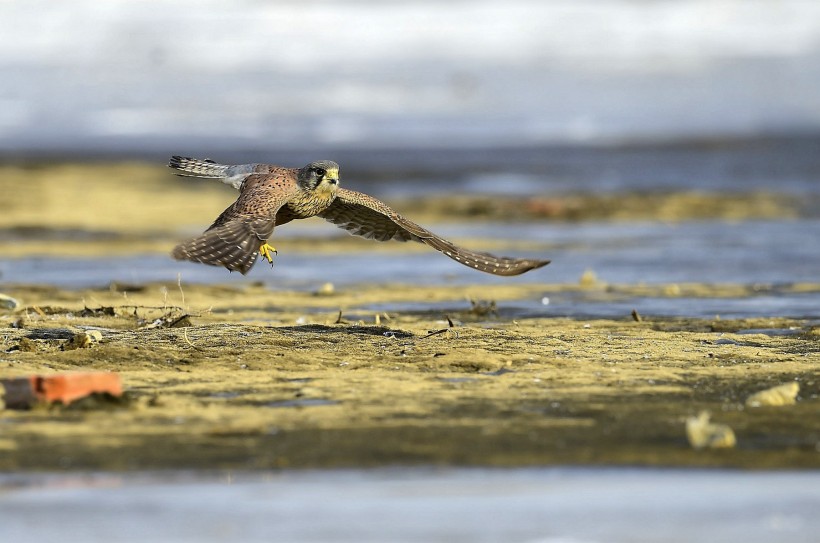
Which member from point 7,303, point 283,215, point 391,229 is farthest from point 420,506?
point 7,303

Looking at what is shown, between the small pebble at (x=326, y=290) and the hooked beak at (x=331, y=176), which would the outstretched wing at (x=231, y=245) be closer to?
the hooked beak at (x=331, y=176)

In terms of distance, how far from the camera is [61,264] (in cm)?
1680

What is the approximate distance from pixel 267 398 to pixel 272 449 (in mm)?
1173

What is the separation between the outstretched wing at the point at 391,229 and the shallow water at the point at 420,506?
11.5 ft

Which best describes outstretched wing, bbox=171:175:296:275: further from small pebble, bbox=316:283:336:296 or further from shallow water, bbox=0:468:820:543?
small pebble, bbox=316:283:336:296

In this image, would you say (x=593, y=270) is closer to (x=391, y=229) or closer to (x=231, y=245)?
(x=391, y=229)

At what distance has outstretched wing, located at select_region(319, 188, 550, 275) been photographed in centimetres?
977

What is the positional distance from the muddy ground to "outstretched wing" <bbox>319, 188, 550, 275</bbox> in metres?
0.53

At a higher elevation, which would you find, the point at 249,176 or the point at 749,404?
the point at 249,176

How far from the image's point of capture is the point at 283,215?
10344 mm

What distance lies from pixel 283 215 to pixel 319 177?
1.56 ft

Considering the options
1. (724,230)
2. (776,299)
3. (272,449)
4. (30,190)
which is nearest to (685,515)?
(272,449)

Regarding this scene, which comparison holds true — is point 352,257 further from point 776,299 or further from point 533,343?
point 533,343

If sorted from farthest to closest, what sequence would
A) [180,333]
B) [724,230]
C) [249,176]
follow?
[724,230] → [249,176] → [180,333]
